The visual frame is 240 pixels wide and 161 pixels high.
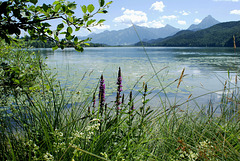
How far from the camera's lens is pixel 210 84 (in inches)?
458

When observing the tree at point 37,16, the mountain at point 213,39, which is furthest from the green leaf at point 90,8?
the mountain at point 213,39

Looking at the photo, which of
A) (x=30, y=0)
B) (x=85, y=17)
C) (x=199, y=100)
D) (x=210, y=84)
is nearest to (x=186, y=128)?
(x=85, y=17)

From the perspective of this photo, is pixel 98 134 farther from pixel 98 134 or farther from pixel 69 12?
pixel 69 12

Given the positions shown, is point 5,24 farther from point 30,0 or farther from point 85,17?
point 85,17

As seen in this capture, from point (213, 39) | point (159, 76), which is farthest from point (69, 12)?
point (213, 39)

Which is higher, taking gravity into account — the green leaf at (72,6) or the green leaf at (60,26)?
the green leaf at (72,6)

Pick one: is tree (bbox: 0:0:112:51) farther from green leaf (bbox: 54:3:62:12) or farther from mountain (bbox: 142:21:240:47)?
mountain (bbox: 142:21:240:47)

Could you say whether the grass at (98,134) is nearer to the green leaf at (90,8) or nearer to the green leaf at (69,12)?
the green leaf at (69,12)

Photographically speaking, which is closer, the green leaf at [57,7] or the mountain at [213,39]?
the green leaf at [57,7]

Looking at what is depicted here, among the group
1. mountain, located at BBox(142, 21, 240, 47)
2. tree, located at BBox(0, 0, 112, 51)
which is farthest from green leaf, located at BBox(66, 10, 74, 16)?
mountain, located at BBox(142, 21, 240, 47)

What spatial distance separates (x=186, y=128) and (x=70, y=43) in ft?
7.10

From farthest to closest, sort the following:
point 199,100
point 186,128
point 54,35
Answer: point 199,100, point 186,128, point 54,35

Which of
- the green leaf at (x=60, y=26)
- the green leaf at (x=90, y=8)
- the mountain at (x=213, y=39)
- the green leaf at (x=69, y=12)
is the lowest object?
the green leaf at (x=60, y=26)

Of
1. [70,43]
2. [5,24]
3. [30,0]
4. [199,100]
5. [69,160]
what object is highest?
[30,0]
